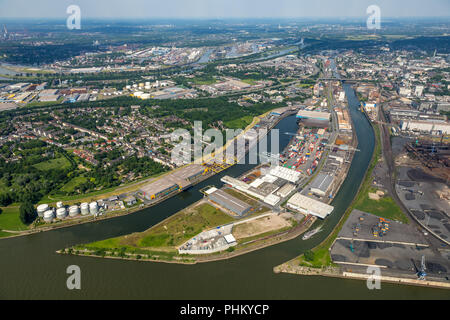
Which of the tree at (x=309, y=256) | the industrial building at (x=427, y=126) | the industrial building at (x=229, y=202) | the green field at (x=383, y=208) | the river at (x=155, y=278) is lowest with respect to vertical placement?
the river at (x=155, y=278)

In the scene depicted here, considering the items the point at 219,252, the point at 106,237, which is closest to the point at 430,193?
the point at 219,252

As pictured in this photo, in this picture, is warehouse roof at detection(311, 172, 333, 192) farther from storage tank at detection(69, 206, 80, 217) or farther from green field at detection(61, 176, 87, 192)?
green field at detection(61, 176, 87, 192)

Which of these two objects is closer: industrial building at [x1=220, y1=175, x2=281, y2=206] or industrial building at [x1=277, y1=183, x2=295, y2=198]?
industrial building at [x1=220, y1=175, x2=281, y2=206]

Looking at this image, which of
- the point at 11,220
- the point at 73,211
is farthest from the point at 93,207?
the point at 11,220

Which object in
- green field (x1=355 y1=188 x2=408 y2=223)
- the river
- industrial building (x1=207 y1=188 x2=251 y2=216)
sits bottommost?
the river

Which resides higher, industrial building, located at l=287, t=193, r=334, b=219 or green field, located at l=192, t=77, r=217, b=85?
green field, located at l=192, t=77, r=217, b=85

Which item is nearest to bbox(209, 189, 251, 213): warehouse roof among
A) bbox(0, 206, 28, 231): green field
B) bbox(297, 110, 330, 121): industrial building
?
bbox(0, 206, 28, 231): green field

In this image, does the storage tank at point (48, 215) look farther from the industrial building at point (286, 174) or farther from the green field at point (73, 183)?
the industrial building at point (286, 174)

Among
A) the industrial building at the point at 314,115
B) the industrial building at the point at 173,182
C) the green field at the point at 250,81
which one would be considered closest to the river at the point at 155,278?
the industrial building at the point at 173,182
